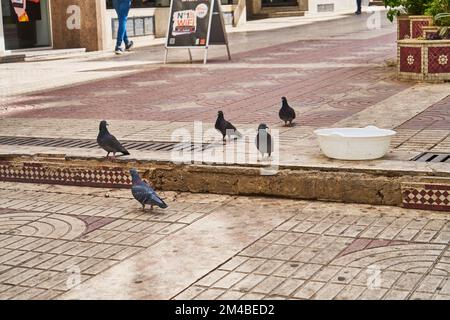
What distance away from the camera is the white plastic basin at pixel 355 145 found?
19.7 feet

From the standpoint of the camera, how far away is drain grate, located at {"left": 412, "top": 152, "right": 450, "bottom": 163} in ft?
19.6

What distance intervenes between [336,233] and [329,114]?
336 cm

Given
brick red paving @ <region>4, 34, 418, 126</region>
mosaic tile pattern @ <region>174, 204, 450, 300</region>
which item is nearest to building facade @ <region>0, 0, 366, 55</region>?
brick red paving @ <region>4, 34, 418, 126</region>

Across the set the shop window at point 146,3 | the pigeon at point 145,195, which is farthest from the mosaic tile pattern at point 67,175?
the shop window at point 146,3

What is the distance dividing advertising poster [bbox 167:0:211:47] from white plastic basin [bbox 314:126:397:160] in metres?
8.27

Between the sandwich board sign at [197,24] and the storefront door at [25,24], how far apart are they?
393 cm

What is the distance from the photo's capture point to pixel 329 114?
8359mm

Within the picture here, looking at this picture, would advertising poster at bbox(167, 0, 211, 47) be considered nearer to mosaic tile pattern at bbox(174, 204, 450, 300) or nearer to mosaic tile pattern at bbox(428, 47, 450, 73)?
mosaic tile pattern at bbox(428, 47, 450, 73)

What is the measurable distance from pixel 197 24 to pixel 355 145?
28.2 ft

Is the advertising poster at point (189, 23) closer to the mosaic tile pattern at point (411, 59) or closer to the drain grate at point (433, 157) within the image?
the mosaic tile pattern at point (411, 59)

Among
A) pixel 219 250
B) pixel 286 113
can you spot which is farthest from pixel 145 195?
pixel 286 113

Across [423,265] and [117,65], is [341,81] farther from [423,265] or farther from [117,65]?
[423,265]

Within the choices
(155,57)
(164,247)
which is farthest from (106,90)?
(164,247)

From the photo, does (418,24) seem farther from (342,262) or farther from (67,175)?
(342,262)
